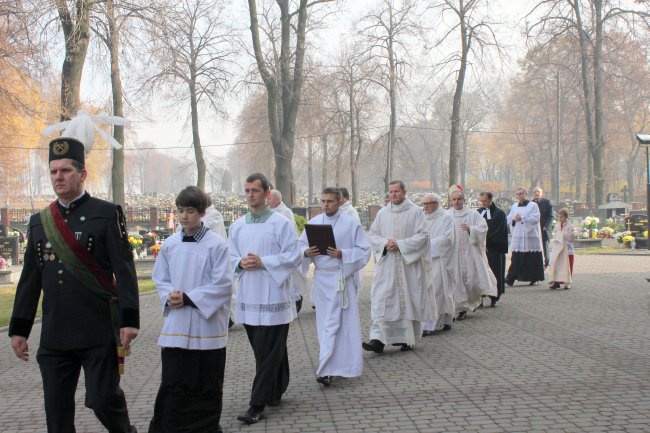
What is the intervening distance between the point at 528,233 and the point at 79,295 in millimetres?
13413

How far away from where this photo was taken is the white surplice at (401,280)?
922 centimetres

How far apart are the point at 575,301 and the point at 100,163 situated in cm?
4649

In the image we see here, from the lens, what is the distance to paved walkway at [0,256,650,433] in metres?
6.04

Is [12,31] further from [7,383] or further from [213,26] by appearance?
[213,26]

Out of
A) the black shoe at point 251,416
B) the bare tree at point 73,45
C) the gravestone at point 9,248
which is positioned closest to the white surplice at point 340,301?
the black shoe at point 251,416

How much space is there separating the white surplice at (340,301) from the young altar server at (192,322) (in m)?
2.24

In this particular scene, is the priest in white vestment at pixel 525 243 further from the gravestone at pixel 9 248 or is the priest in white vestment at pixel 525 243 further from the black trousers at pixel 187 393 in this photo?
the gravestone at pixel 9 248

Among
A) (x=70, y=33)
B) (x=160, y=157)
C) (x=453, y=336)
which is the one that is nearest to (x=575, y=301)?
(x=453, y=336)

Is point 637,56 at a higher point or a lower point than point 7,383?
higher

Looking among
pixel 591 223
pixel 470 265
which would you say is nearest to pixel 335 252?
pixel 470 265

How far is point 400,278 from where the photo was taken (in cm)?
936

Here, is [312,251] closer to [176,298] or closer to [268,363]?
[268,363]

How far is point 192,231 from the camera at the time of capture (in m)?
5.35

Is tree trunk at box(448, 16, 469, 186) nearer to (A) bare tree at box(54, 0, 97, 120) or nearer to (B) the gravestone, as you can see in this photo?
(B) the gravestone
